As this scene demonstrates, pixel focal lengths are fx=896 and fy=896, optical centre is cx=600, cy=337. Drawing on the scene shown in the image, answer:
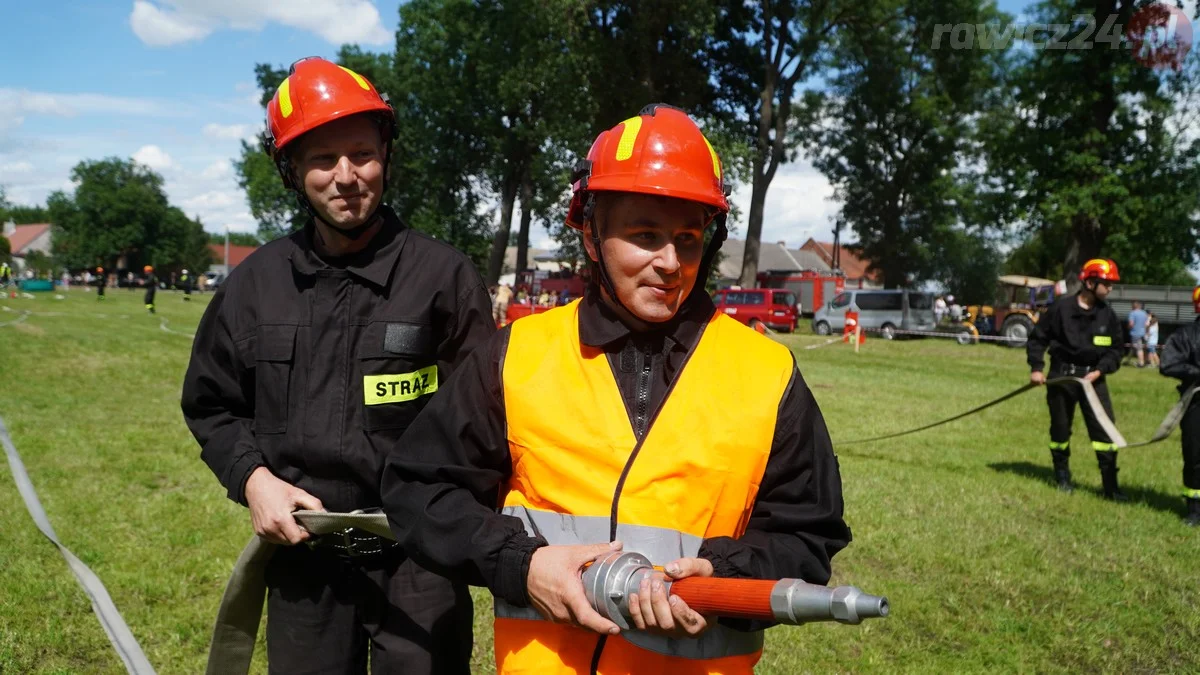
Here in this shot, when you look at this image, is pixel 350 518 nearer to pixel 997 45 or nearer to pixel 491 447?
Answer: pixel 491 447

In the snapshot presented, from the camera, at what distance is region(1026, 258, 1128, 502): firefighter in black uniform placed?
8.73 meters

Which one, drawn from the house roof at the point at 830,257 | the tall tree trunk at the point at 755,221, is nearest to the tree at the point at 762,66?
the tall tree trunk at the point at 755,221

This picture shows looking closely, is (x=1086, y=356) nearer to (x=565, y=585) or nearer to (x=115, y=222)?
(x=565, y=585)

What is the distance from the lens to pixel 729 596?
1.60 meters

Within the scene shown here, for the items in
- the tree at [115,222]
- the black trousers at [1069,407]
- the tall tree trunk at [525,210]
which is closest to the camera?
the black trousers at [1069,407]

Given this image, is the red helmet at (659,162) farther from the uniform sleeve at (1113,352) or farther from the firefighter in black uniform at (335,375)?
the uniform sleeve at (1113,352)

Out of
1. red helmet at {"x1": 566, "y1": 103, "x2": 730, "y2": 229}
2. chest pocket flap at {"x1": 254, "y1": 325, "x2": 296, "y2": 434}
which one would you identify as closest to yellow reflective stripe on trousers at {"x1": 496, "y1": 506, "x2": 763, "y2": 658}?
red helmet at {"x1": 566, "y1": 103, "x2": 730, "y2": 229}

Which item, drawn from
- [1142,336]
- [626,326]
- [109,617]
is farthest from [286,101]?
[1142,336]

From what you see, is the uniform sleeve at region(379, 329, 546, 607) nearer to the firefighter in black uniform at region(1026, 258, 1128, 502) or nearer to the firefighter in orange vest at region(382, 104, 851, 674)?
the firefighter in orange vest at region(382, 104, 851, 674)

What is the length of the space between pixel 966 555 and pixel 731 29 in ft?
108

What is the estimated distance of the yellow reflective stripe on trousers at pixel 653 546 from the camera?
6.07 feet

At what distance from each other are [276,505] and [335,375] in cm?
39

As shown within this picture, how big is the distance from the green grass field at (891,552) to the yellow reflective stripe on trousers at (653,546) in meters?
3.03

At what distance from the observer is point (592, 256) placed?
7.06 feet
